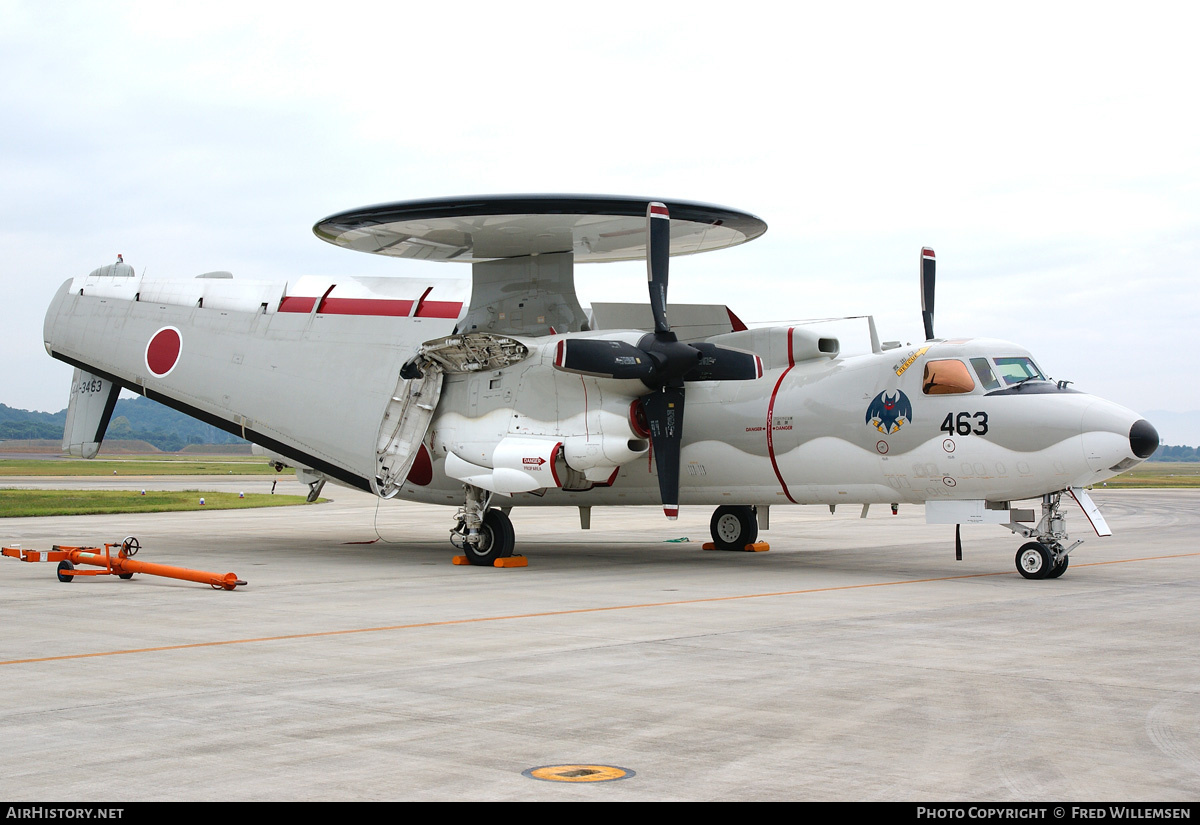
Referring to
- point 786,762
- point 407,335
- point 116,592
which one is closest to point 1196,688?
point 786,762

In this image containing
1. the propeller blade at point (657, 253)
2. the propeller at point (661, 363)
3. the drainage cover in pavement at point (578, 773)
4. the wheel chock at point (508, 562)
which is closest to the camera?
the drainage cover in pavement at point (578, 773)

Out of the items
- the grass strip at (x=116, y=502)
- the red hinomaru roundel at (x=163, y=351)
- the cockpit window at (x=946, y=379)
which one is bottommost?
the grass strip at (x=116, y=502)

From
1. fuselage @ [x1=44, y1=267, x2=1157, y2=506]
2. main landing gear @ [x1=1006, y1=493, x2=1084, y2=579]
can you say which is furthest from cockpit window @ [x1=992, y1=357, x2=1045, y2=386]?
main landing gear @ [x1=1006, y1=493, x2=1084, y2=579]

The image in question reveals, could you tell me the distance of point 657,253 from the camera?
18562 mm

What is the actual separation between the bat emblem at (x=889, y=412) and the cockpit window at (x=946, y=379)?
0.41m

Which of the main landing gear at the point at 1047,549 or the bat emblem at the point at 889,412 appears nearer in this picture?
the main landing gear at the point at 1047,549

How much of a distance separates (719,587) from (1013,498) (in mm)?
4912

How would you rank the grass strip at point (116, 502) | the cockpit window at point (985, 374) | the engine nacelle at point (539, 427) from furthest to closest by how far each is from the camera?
the grass strip at point (116, 502), the engine nacelle at point (539, 427), the cockpit window at point (985, 374)

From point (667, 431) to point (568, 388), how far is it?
6.73 feet

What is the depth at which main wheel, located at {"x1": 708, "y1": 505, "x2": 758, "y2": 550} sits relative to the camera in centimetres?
2303

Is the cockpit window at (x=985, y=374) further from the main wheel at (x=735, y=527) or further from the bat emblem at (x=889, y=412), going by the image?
the main wheel at (x=735, y=527)

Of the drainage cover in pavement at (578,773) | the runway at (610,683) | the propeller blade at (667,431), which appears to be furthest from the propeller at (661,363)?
the drainage cover in pavement at (578,773)

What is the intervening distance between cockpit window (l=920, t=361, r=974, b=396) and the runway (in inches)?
119

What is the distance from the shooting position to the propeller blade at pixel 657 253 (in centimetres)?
1852
